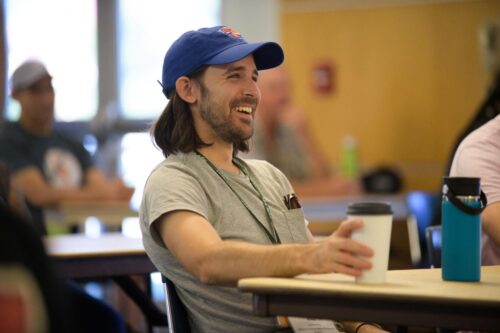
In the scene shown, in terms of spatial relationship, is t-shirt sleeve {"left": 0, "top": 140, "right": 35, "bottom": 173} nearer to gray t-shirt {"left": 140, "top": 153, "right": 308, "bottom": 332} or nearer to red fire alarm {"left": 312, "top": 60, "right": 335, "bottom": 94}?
gray t-shirt {"left": 140, "top": 153, "right": 308, "bottom": 332}

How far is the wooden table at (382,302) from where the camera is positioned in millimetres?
1641

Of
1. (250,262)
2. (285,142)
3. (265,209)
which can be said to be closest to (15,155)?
(285,142)

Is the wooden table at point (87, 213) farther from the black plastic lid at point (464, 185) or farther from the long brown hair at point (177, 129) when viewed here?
the black plastic lid at point (464, 185)

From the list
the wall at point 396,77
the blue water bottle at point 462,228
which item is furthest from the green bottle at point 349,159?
the blue water bottle at point 462,228

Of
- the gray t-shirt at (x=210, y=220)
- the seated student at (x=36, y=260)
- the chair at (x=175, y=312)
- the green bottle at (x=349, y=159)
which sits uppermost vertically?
the seated student at (x=36, y=260)

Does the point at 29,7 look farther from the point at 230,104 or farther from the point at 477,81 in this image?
the point at 230,104

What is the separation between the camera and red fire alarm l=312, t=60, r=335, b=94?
25.6 feet

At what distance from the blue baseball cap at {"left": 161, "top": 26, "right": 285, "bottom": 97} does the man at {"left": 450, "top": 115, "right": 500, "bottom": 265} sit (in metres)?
0.60

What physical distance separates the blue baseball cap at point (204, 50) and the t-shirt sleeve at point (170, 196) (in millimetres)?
296

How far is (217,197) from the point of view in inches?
87.0

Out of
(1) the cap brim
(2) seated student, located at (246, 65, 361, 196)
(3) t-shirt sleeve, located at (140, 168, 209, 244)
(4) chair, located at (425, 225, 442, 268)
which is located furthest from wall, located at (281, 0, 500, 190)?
(3) t-shirt sleeve, located at (140, 168, 209, 244)

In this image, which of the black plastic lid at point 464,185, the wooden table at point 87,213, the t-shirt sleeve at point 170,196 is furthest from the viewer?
the wooden table at point 87,213

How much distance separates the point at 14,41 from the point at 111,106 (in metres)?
1.18

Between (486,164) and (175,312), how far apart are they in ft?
3.10
